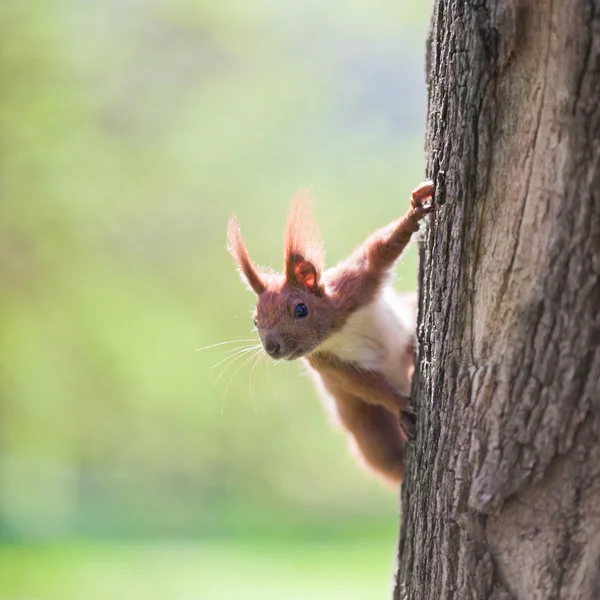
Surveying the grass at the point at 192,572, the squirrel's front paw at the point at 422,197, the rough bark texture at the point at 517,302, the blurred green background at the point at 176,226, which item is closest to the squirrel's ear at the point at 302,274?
the squirrel's front paw at the point at 422,197

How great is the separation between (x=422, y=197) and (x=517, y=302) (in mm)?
436

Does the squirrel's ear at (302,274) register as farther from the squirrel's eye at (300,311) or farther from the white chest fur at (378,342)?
the white chest fur at (378,342)

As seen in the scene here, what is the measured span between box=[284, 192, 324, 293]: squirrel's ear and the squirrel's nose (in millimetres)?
185

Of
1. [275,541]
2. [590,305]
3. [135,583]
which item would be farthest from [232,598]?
[590,305]

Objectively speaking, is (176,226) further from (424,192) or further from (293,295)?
(424,192)

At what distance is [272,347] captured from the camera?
2.05m

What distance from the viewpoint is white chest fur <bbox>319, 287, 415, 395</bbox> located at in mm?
2268

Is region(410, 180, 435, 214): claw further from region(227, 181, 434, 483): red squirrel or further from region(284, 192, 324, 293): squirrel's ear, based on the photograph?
region(284, 192, 324, 293): squirrel's ear

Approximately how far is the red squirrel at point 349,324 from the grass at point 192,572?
247 cm

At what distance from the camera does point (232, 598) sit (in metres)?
4.48

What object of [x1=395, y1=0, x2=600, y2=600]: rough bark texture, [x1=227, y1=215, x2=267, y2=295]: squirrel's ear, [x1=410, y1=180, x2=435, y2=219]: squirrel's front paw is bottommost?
[x1=395, y1=0, x2=600, y2=600]: rough bark texture

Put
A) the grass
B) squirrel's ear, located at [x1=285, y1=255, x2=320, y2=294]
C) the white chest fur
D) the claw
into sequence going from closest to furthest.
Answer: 1. the claw
2. squirrel's ear, located at [x1=285, y1=255, x2=320, y2=294]
3. the white chest fur
4. the grass

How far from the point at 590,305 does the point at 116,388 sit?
5814 millimetres

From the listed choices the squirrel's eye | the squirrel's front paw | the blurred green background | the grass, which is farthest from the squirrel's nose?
the blurred green background
